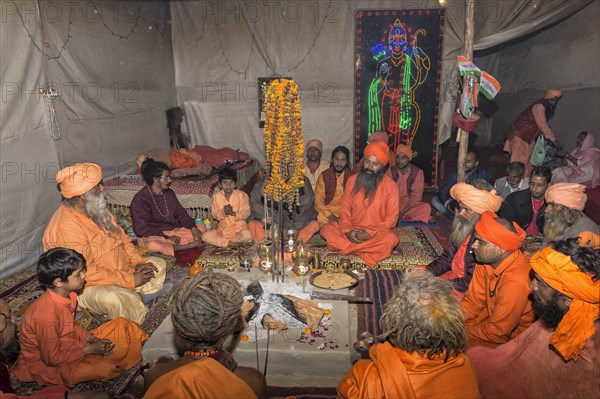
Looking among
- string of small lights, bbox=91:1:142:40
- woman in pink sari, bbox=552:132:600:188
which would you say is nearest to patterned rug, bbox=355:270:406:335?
woman in pink sari, bbox=552:132:600:188

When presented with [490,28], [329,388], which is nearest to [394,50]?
[490,28]

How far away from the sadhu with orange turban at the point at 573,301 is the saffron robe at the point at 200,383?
1.88 meters

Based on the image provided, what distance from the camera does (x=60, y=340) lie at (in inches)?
139

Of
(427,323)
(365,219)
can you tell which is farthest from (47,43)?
(427,323)

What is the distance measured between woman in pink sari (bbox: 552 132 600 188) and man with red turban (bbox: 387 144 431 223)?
302 cm

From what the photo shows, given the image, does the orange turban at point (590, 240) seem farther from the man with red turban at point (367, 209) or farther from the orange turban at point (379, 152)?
the orange turban at point (379, 152)

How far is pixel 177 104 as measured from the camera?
12000 millimetres

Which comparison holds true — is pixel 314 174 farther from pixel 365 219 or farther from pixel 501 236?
pixel 501 236

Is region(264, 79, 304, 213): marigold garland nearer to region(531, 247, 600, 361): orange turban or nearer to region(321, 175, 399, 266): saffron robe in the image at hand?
region(321, 175, 399, 266): saffron robe

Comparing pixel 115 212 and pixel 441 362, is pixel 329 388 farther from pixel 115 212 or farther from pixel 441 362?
pixel 115 212

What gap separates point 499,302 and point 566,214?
2125mm

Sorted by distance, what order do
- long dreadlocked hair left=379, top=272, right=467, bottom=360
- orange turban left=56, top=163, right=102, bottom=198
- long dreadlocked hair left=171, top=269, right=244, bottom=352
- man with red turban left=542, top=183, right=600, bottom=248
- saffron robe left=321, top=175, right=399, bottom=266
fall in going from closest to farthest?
long dreadlocked hair left=171, top=269, right=244, bottom=352
long dreadlocked hair left=379, top=272, right=467, bottom=360
orange turban left=56, top=163, right=102, bottom=198
man with red turban left=542, top=183, right=600, bottom=248
saffron robe left=321, top=175, right=399, bottom=266

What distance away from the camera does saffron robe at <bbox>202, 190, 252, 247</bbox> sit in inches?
258

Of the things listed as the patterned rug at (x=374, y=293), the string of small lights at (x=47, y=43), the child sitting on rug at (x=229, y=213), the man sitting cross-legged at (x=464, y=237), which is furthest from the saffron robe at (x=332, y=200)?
the string of small lights at (x=47, y=43)
